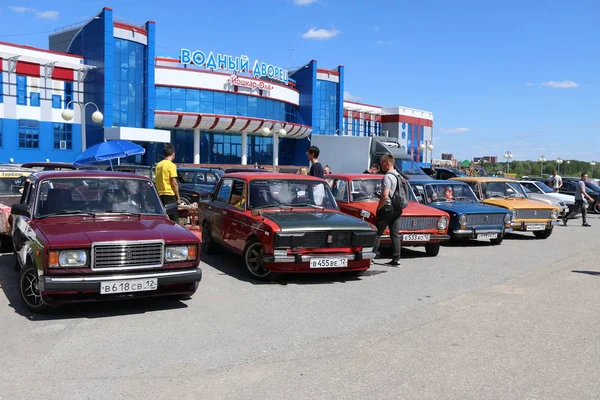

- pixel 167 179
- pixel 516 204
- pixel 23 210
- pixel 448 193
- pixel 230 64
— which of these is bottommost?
pixel 516 204

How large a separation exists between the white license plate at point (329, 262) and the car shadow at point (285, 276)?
39 centimetres

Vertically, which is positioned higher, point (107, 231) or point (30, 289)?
point (107, 231)

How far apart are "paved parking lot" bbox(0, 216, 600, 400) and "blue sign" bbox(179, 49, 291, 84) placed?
43.1m

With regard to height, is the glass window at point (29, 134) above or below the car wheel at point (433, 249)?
above

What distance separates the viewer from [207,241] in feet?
34.0

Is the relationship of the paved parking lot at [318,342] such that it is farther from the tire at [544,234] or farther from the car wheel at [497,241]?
the tire at [544,234]

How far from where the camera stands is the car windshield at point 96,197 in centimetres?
664

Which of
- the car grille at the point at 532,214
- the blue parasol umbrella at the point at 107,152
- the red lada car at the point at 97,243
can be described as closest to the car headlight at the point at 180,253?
the red lada car at the point at 97,243

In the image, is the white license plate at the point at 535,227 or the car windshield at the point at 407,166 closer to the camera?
the white license plate at the point at 535,227

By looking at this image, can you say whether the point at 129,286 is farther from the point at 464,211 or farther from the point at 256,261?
the point at 464,211

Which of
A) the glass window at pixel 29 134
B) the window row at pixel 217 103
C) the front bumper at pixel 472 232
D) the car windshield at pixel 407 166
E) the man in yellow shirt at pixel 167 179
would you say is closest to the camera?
the man in yellow shirt at pixel 167 179

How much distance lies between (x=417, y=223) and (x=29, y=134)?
3648 centimetres

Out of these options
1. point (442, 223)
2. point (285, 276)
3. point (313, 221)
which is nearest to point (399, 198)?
point (442, 223)

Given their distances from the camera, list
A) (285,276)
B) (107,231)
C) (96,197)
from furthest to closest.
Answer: (285,276)
(96,197)
(107,231)
